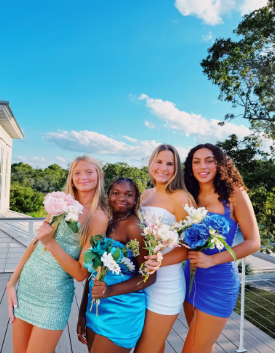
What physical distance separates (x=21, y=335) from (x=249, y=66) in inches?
446

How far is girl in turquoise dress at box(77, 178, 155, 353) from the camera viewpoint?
1.55 metres

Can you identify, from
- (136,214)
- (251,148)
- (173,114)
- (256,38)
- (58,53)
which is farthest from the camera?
(173,114)

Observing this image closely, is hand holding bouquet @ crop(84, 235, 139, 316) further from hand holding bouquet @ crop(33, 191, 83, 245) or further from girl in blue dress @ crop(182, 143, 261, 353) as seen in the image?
girl in blue dress @ crop(182, 143, 261, 353)

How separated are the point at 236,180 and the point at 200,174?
264mm

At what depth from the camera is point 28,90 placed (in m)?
32.0

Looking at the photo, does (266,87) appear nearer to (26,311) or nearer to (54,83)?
(26,311)

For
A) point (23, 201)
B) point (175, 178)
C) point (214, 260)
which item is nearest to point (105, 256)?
point (214, 260)

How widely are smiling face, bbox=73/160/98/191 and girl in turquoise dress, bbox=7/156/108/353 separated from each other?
19 cm

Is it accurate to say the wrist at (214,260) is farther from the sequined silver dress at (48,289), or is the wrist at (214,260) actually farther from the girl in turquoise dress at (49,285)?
the sequined silver dress at (48,289)

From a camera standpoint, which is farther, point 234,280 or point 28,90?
point 28,90

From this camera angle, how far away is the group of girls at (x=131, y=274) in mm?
1590

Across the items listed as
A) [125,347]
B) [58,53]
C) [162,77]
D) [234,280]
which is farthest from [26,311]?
[162,77]

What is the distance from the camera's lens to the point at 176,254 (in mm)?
1803

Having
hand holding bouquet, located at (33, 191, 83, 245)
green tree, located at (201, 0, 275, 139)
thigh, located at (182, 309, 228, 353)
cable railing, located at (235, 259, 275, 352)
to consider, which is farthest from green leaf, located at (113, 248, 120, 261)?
green tree, located at (201, 0, 275, 139)
